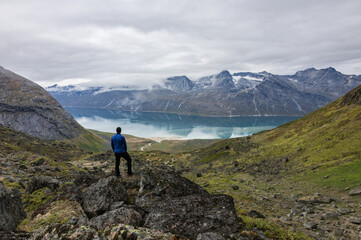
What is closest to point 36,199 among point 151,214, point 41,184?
point 41,184

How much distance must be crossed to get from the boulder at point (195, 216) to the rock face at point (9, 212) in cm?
731

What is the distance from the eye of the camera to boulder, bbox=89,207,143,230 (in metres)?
9.97

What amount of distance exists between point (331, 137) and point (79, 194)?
40.7m

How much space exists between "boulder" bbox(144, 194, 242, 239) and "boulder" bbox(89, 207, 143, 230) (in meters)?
0.55

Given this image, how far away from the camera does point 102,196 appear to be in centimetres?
1276

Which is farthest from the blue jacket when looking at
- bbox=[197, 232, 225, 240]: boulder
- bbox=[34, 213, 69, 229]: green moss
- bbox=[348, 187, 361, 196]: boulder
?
bbox=[348, 187, 361, 196]: boulder

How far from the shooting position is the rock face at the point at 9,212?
Result: 10.6 metres

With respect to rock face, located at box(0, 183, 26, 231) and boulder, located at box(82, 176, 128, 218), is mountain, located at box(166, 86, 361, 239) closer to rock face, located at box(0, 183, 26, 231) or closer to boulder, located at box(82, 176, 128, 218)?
boulder, located at box(82, 176, 128, 218)

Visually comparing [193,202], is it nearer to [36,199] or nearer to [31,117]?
[36,199]

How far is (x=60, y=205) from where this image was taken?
12.7 m

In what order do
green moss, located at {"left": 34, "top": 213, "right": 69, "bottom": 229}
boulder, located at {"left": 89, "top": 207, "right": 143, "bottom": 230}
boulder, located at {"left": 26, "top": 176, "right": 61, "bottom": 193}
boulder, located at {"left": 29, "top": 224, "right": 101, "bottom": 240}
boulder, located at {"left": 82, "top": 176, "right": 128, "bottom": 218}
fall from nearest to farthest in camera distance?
boulder, located at {"left": 29, "top": 224, "right": 101, "bottom": 240} → boulder, located at {"left": 89, "top": 207, "right": 143, "bottom": 230} → green moss, located at {"left": 34, "top": 213, "right": 69, "bottom": 229} → boulder, located at {"left": 82, "top": 176, "right": 128, "bottom": 218} → boulder, located at {"left": 26, "top": 176, "right": 61, "bottom": 193}

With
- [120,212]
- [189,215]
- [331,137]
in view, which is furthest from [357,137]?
[120,212]

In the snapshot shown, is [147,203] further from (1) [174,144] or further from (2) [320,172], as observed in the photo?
(1) [174,144]

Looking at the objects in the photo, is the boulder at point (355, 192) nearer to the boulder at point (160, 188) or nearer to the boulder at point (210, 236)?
the boulder at point (160, 188)
